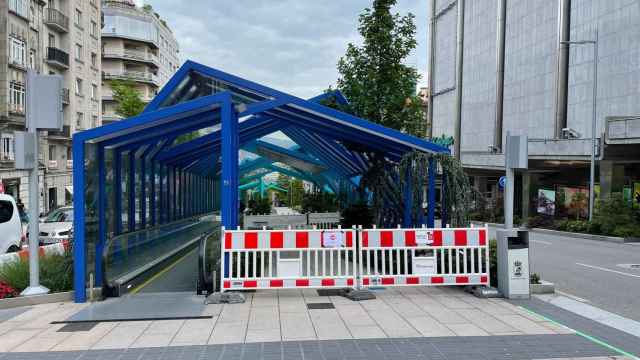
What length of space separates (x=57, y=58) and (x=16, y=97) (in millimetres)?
6753

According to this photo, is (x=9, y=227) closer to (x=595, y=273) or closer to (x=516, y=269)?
(x=516, y=269)

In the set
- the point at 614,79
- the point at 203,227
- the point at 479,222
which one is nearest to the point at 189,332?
the point at 203,227

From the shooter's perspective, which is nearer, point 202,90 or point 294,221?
point 202,90

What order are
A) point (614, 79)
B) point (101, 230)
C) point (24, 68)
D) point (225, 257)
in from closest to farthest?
point (225, 257) → point (101, 230) → point (614, 79) → point (24, 68)

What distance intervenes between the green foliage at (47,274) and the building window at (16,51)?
26.5 m

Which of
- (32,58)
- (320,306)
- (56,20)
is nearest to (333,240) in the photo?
(320,306)

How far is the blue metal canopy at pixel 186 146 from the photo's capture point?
354 inches

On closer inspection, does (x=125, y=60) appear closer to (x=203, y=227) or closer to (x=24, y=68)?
(x=24, y=68)

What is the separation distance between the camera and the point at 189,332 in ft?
22.7

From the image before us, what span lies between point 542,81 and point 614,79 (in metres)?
8.23

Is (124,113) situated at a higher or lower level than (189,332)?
higher

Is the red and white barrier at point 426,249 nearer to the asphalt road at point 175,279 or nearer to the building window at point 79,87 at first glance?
the asphalt road at point 175,279

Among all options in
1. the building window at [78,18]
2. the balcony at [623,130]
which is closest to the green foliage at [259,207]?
the balcony at [623,130]

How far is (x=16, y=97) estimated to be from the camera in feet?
105
